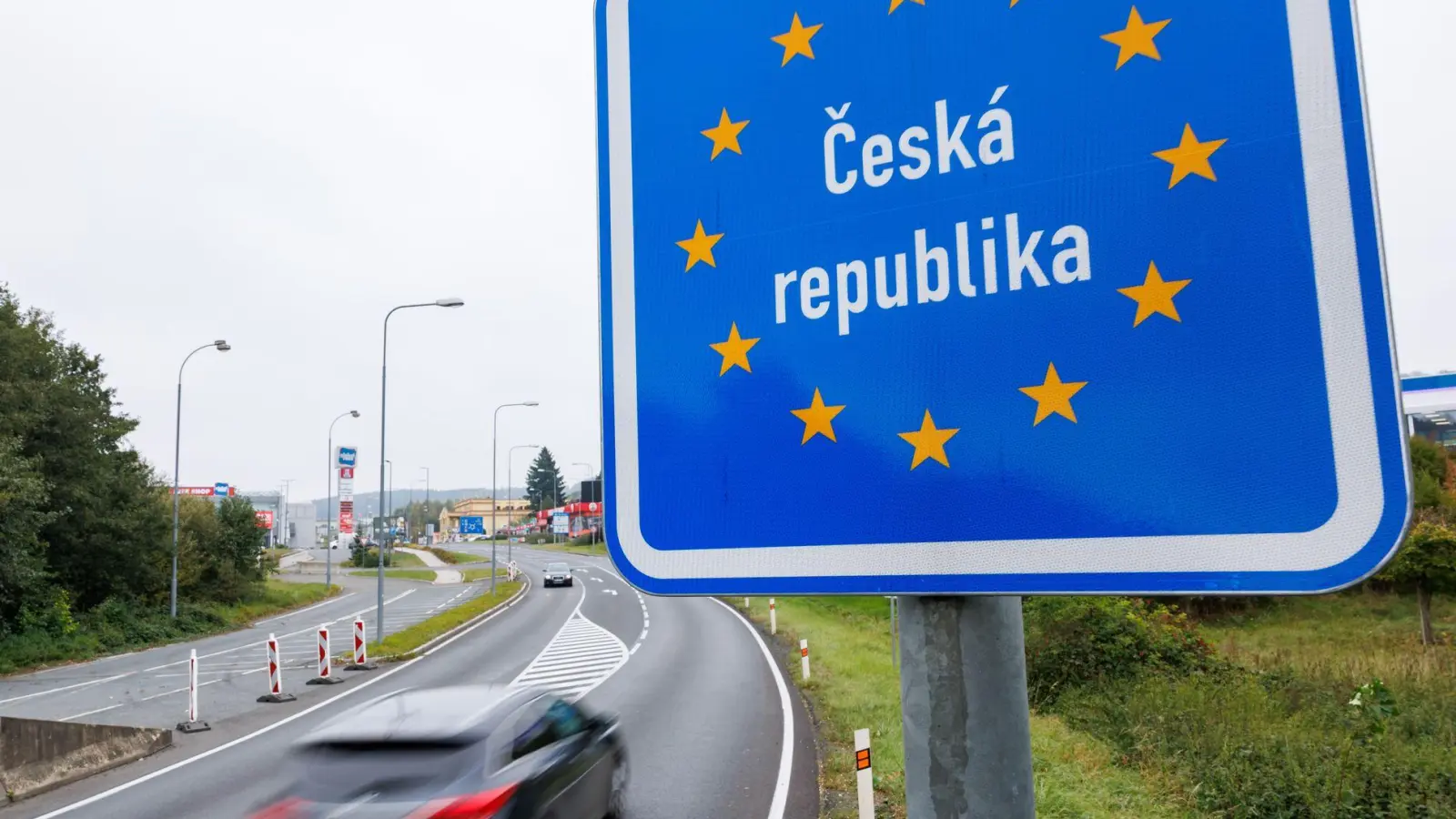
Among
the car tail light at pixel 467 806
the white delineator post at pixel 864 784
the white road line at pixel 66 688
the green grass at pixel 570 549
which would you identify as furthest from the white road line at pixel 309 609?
the white delineator post at pixel 864 784

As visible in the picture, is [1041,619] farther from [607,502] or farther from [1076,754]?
[607,502]

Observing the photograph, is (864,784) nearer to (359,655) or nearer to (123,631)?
(359,655)

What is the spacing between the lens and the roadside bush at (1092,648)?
16672mm

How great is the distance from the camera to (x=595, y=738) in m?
9.10

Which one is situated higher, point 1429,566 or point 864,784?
point 1429,566

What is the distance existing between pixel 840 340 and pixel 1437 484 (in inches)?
1349

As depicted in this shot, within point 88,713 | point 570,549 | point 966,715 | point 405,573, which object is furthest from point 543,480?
point 966,715

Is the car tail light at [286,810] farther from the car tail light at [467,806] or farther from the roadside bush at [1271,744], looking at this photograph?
the roadside bush at [1271,744]

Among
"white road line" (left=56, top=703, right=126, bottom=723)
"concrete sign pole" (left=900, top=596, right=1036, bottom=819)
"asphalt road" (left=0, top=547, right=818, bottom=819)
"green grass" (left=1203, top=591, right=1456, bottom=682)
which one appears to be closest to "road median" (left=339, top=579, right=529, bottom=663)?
"asphalt road" (left=0, top=547, right=818, bottom=819)

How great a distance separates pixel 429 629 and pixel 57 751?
1892 centimetres

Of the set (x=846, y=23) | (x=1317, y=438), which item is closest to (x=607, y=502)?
(x=846, y=23)

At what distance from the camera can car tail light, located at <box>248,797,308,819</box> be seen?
637 centimetres

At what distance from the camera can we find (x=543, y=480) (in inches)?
5458

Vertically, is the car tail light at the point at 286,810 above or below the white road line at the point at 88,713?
above
